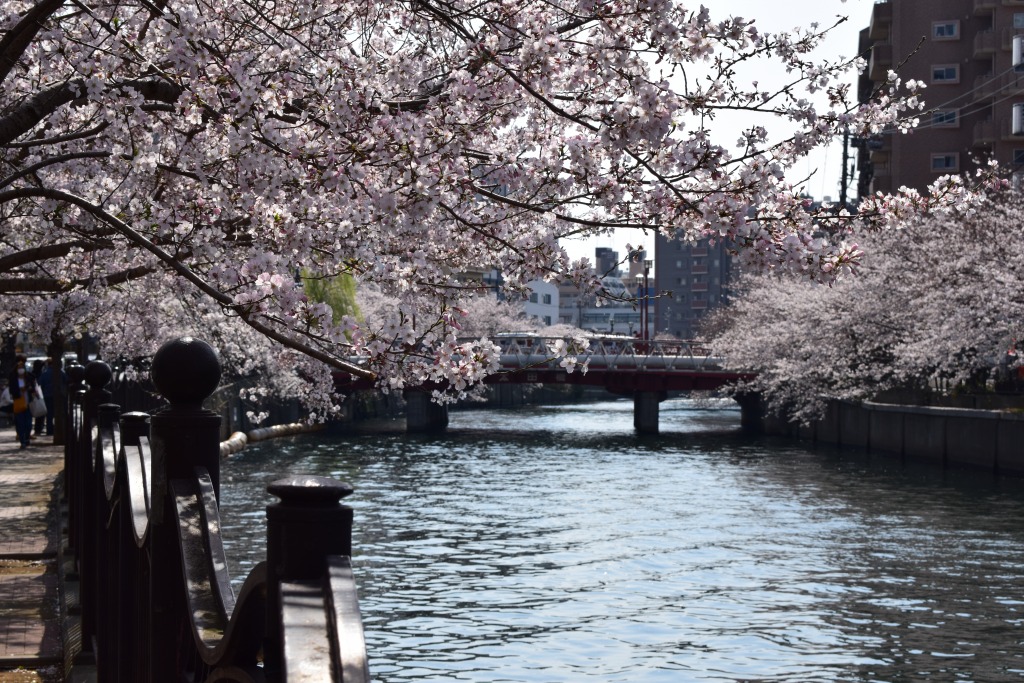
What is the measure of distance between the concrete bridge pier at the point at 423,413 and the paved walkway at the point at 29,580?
1586 inches

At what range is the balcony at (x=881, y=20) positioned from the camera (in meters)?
70.8

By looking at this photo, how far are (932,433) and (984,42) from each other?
31.9 m

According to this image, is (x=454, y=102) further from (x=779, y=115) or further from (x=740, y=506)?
(x=740, y=506)

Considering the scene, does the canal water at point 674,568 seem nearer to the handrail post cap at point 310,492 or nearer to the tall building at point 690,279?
the handrail post cap at point 310,492

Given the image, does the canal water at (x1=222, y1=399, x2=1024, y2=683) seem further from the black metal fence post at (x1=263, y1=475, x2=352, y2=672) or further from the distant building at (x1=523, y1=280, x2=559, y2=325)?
the distant building at (x1=523, y1=280, x2=559, y2=325)

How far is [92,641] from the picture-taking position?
20.2 ft

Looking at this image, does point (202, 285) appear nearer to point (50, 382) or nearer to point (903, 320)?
point (50, 382)

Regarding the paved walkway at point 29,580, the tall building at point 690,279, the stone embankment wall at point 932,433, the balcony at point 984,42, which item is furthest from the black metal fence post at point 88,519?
the tall building at point 690,279

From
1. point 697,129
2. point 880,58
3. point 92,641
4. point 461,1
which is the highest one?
point 880,58

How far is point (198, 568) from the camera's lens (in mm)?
2668

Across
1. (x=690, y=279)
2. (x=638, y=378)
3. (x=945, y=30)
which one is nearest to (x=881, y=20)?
(x=945, y=30)

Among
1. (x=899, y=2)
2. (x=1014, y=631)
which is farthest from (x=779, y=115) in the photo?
(x=899, y=2)

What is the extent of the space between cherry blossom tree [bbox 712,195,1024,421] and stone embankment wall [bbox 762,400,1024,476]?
32.5 inches

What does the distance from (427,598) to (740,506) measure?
11879mm
